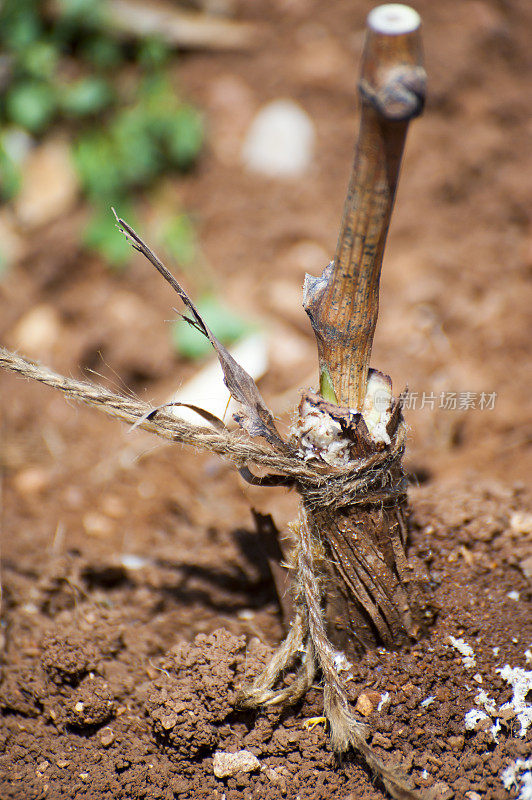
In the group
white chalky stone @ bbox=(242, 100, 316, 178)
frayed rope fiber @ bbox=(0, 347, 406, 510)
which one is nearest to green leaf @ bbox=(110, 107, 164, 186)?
white chalky stone @ bbox=(242, 100, 316, 178)

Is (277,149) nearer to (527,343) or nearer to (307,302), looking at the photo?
(527,343)

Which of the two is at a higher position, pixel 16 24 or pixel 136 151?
pixel 16 24

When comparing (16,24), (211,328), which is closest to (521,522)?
(211,328)

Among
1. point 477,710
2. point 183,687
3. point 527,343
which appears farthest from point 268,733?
point 527,343

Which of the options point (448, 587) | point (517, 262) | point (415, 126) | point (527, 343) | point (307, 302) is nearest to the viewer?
point (307, 302)

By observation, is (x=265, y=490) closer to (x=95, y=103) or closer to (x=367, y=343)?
(x=367, y=343)

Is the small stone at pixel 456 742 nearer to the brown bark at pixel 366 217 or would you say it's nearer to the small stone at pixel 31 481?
the brown bark at pixel 366 217
